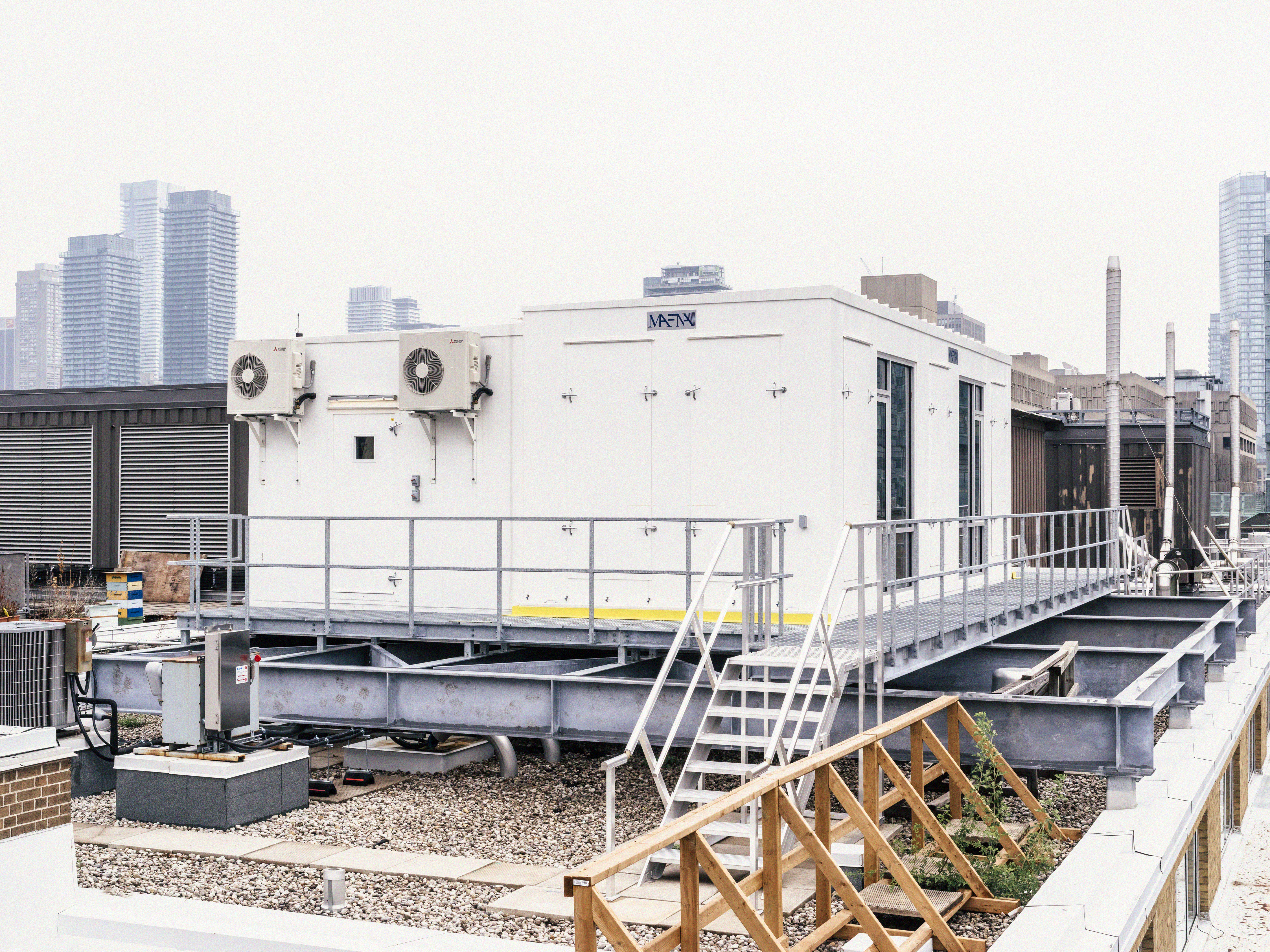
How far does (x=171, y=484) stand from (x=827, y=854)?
75.8ft

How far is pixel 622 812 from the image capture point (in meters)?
11.2

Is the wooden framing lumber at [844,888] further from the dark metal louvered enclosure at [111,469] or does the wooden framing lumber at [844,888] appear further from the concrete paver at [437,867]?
the dark metal louvered enclosure at [111,469]

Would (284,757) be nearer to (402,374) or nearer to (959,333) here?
(402,374)

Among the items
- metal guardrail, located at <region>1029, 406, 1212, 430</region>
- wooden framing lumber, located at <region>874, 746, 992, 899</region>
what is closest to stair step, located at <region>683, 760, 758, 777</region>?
wooden framing lumber, located at <region>874, 746, 992, 899</region>

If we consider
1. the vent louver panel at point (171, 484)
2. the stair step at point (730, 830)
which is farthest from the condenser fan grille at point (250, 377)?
the vent louver panel at point (171, 484)

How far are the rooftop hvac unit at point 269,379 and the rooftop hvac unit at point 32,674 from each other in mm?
4829

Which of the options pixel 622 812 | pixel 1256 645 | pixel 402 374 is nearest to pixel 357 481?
pixel 402 374

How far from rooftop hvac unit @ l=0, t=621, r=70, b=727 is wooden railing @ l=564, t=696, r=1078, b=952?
5.52 metres

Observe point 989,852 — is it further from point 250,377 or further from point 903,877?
point 250,377

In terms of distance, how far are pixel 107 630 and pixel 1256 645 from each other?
59.4ft

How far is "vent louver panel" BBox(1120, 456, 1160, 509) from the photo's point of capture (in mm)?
31844

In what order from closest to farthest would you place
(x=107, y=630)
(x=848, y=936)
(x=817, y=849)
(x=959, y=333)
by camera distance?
(x=817, y=849), (x=848, y=936), (x=959, y=333), (x=107, y=630)

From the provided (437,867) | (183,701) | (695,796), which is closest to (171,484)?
(183,701)

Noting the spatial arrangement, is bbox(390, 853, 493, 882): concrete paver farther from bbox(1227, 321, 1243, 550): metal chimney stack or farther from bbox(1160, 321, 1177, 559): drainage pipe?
bbox(1227, 321, 1243, 550): metal chimney stack
